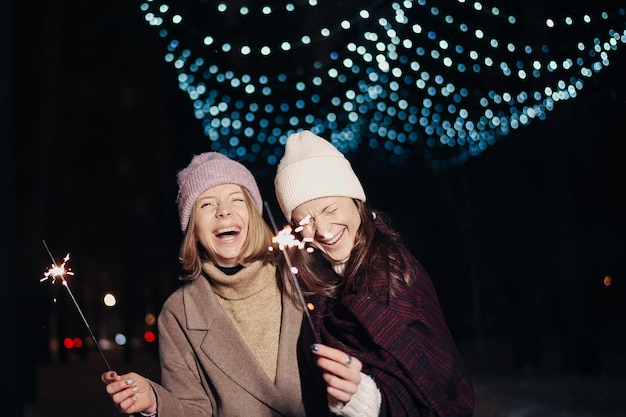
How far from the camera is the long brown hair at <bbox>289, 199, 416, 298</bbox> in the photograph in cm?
167

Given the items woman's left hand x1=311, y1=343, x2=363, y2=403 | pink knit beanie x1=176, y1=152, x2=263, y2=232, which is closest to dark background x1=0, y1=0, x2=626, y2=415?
pink knit beanie x1=176, y1=152, x2=263, y2=232

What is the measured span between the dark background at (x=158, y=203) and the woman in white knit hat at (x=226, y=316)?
95 centimetres

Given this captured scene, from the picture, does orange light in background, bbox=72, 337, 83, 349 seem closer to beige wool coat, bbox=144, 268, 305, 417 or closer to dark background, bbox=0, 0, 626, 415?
dark background, bbox=0, 0, 626, 415

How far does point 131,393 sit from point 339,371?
584mm

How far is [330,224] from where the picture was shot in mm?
1743

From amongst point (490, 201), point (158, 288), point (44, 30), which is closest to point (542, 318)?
point (490, 201)

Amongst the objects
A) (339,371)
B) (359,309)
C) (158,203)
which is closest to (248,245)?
(359,309)

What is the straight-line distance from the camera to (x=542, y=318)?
329 centimetres

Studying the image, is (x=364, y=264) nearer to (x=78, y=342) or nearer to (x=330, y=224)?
(x=330, y=224)

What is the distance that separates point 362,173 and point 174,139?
2.72 feet

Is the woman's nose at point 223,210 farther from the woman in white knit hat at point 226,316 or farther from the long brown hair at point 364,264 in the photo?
the long brown hair at point 364,264

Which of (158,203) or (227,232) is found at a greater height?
(158,203)

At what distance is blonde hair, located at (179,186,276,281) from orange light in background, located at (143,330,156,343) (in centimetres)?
123

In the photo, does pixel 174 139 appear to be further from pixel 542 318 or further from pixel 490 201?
pixel 542 318
